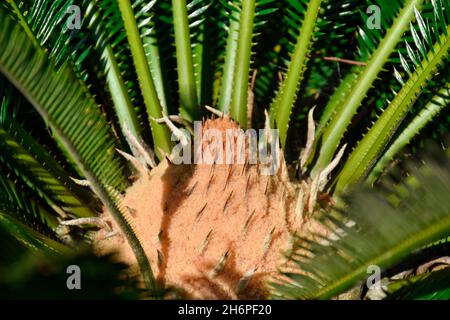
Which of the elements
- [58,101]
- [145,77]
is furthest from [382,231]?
[145,77]

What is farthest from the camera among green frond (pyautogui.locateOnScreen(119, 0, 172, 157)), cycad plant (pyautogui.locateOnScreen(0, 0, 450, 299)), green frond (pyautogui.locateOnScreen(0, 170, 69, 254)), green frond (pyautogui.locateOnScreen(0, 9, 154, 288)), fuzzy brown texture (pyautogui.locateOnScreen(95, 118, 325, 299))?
green frond (pyautogui.locateOnScreen(119, 0, 172, 157))

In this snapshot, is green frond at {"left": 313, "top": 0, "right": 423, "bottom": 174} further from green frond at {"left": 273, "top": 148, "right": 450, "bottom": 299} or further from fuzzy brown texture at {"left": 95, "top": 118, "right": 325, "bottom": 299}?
green frond at {"left": 273, "top": 148, "right": 450, "bottom": 299}

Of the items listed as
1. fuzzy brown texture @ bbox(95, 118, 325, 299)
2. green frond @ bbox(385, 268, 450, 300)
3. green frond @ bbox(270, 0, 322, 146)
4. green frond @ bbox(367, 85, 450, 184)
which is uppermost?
green frond @ bbox(270, 0, 322, 146)

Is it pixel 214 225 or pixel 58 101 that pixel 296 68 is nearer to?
pixel 214 225

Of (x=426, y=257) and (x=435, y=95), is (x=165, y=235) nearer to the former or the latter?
(x=426, y=257)

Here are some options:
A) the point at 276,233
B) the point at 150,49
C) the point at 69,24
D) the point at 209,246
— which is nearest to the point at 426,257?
the point at 276,233

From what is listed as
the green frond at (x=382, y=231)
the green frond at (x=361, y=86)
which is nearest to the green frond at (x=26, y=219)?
the green frond at (x=382, y=231)

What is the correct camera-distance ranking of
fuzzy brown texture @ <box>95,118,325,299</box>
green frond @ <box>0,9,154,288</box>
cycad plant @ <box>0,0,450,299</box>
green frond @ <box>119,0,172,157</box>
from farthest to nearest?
green frond @ <box>119,0,172,157</box> → fuzzy brown texture @ <box>95,118,325,299</box> → cycad plant @ <box>0,0,450,299</box> → green frond @ <box>0,9,154,288</box>

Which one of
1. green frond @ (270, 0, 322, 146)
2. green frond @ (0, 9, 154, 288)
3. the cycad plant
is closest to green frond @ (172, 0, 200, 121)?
the cycad plant
